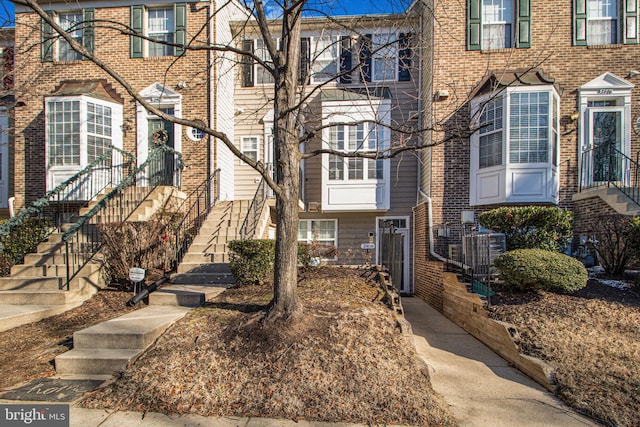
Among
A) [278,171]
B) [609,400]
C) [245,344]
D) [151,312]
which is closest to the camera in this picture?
[609,400]

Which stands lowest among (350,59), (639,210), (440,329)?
(440,329)

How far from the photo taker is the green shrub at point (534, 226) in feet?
25.8

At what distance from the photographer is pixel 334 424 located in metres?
3.59

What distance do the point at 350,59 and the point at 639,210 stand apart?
8.22 metres

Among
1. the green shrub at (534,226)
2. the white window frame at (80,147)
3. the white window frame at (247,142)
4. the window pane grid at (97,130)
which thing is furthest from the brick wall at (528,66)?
the white window frame at (80,147)

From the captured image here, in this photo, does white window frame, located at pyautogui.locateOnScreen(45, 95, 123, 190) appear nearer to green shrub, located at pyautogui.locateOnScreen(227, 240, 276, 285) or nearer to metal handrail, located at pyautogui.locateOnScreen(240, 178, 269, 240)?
metal handrail, located at pyautogui.locateOnScreen(240, 178, 269, 240)

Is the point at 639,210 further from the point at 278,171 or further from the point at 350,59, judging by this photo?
the point at 350,59

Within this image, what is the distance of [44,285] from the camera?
24.0 feet

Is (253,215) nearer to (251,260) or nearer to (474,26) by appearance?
(251,260)

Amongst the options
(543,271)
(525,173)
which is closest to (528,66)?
(525,173)

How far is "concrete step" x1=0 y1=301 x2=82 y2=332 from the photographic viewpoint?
5.84 metres

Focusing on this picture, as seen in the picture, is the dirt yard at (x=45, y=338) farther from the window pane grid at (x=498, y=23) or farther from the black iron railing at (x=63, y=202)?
the window pane grid at (x=498, y=23)

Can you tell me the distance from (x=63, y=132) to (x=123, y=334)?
8.46 m

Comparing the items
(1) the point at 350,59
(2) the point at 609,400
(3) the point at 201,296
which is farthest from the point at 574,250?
(3) the point at 201,296
